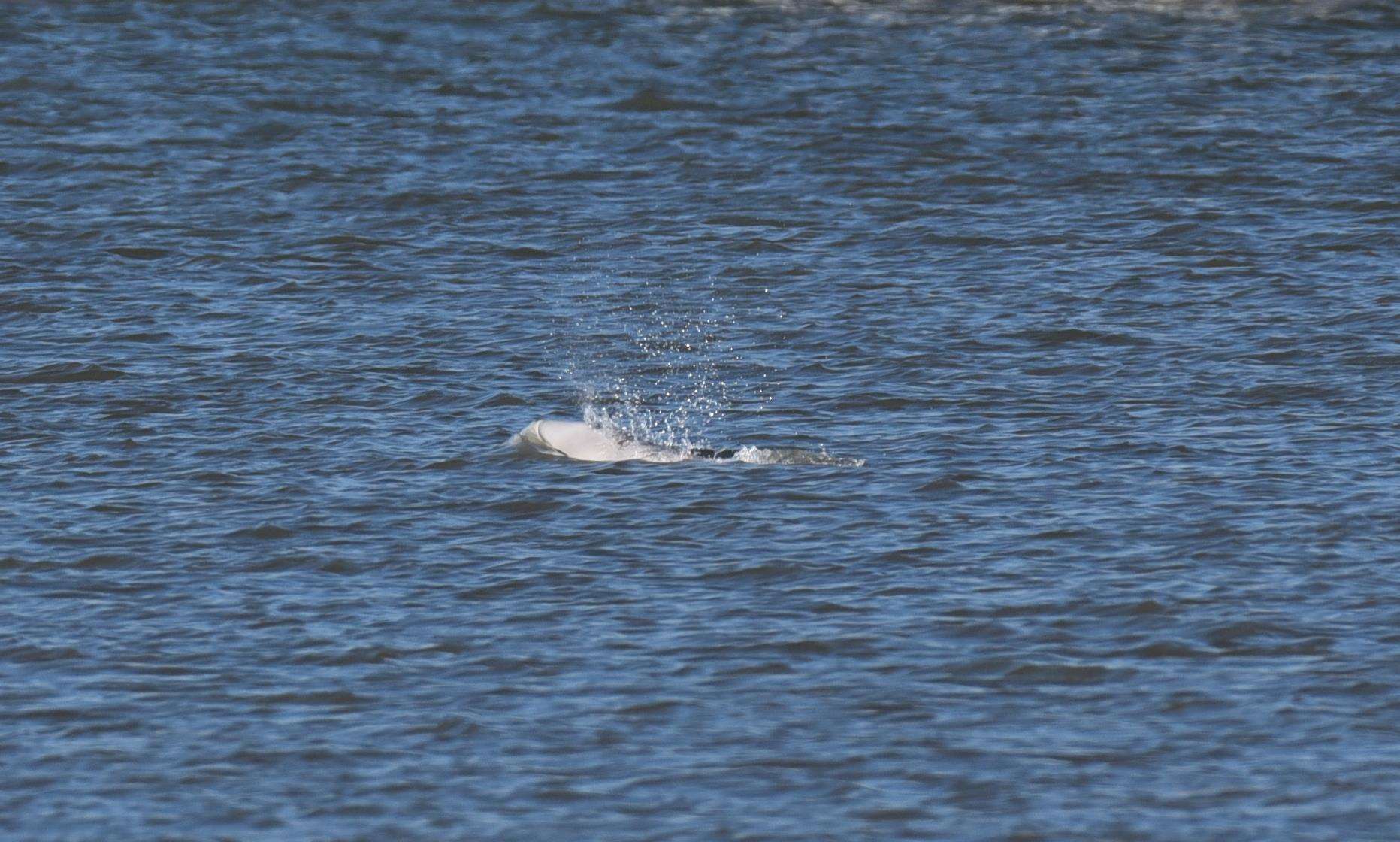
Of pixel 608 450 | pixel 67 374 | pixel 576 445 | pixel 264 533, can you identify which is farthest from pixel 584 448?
pixel 67 374

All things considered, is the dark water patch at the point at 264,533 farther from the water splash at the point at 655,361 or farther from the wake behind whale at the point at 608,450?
the water splash at the point at 655,361

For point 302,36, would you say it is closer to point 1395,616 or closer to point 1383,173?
point 1383,173

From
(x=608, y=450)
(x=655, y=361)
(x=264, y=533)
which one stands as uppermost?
(x=264, y=533)

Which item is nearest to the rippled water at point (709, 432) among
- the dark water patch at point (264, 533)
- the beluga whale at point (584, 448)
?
the dark water patch at point (264, 533)

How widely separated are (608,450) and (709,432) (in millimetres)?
1310

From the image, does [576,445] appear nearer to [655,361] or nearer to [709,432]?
[709,432]

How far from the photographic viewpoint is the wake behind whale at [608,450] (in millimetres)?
21969

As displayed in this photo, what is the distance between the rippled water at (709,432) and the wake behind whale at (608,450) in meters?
0.26

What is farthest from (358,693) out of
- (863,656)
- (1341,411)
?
(1341,411)

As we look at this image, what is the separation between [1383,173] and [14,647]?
21.7 metres

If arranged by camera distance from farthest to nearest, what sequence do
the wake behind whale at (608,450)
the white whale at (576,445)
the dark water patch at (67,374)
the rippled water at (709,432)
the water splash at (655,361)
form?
1. the dark water patch at (67,374)
2. the water splash at (655,361)
3. the white whale at (576,445)
4. the wake behind whale at (608,450)
5. the rippled water at (709,432)

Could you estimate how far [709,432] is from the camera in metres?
23.1

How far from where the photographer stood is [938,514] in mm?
20125

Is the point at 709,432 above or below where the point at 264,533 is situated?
below
